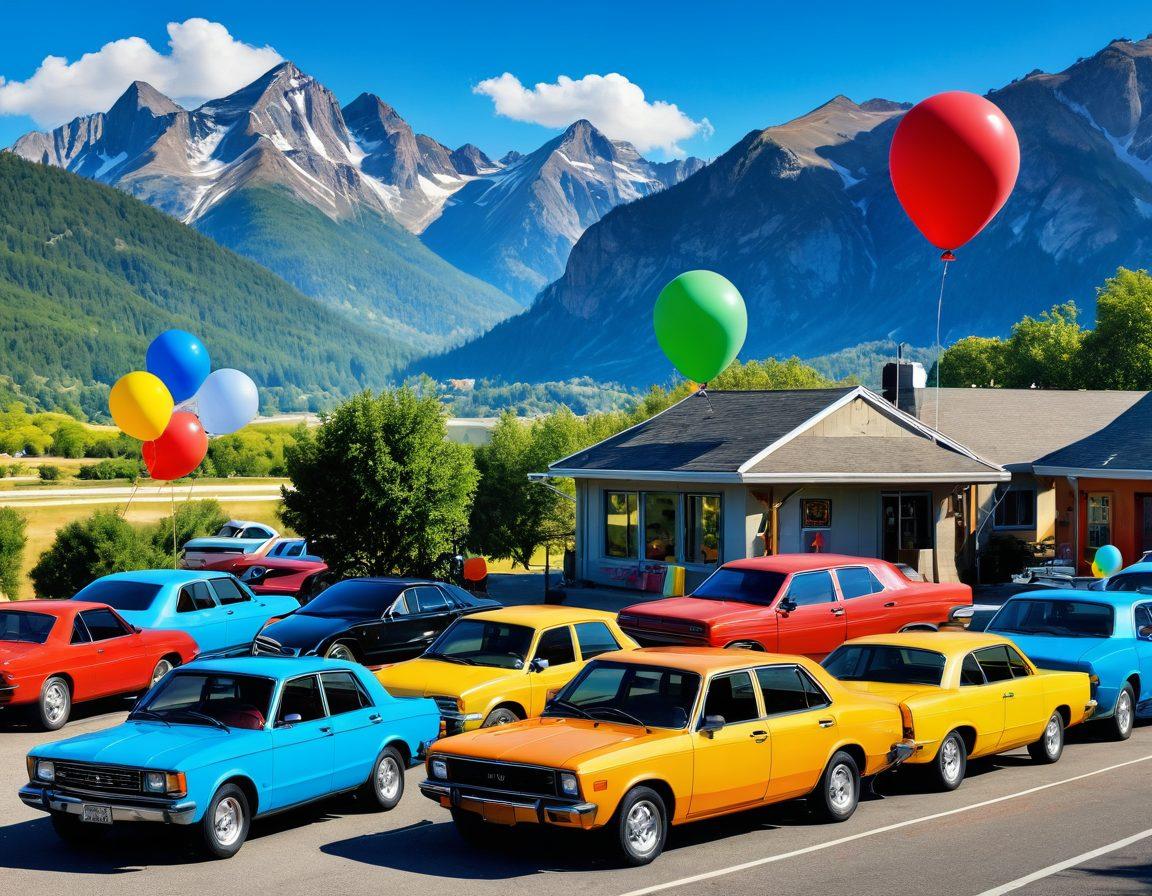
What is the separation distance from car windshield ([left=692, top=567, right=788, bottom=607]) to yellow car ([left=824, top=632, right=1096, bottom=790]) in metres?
4.65

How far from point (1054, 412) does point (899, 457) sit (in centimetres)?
1159

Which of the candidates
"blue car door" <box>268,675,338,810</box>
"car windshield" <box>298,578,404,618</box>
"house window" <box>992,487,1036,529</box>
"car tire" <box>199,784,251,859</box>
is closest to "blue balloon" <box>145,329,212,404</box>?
"car windshield" <box>298,578,404,618</box>

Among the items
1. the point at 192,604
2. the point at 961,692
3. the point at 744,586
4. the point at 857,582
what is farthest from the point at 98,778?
the point at 857,582

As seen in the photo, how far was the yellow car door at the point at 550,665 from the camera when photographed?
524 inches

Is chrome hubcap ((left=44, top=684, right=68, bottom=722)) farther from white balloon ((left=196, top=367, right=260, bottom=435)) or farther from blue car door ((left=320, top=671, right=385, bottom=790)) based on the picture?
white balloon ((left=196, top=367, right=260, bottom=435))

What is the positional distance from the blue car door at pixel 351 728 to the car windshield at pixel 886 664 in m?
4.63

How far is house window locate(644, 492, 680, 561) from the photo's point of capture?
29422 millimetres

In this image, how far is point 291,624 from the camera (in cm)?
1739

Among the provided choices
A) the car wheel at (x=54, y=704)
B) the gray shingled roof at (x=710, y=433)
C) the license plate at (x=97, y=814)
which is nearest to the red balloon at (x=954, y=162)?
the gray shingled roof at (x=710, y=433)

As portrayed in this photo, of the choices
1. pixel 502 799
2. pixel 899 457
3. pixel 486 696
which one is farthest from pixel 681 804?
pixel 899 457

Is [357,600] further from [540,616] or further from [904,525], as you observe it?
[904,525]

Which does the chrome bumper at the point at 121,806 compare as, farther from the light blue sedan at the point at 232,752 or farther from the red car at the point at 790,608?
the red car at the point at 790,608

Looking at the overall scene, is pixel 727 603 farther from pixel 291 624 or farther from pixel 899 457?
pixel 899 457

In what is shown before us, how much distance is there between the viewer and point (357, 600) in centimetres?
1795
